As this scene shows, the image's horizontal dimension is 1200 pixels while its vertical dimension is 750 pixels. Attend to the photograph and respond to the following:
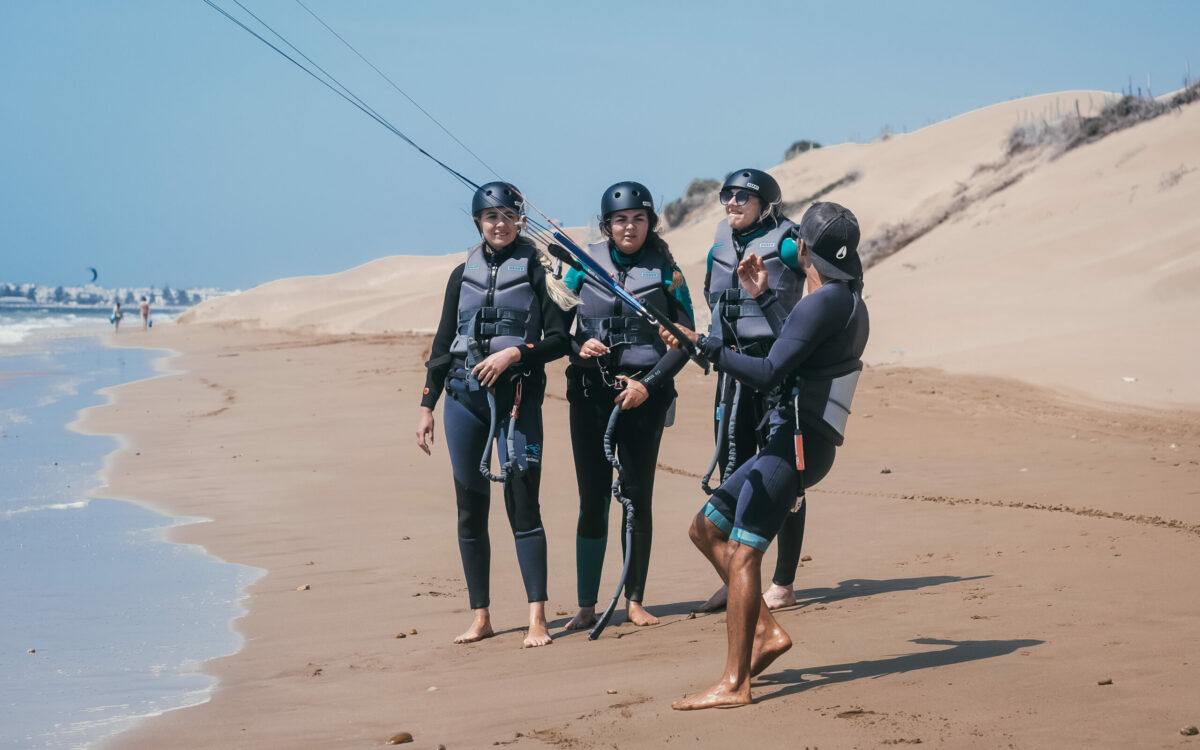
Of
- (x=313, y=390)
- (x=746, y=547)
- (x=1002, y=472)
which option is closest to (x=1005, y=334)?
(x=1002, y=472)

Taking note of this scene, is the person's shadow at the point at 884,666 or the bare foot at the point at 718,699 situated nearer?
the bare foot at the point at 718,699

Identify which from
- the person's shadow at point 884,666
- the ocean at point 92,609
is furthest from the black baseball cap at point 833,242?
the ocean at point 92,609

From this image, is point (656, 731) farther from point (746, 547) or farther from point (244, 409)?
point (244, 409)

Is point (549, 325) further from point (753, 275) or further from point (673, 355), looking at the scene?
point (753, 275)

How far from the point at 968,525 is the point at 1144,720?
4316 millimetres

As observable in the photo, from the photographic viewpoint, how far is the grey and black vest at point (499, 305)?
19.4 feet

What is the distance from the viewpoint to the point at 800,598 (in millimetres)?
6348

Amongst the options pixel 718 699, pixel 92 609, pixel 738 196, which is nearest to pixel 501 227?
pixel 738 196

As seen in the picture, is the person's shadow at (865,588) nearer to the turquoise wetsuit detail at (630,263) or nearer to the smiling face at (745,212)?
the turquoise wetsuit detail at (630,263)

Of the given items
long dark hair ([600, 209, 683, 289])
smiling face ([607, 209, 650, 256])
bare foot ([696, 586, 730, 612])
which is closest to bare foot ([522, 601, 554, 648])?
bare foot ([696, 586, 730, 612])

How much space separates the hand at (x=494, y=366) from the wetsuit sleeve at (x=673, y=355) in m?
0.64

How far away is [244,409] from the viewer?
17250 mm

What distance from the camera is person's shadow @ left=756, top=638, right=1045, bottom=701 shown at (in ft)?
14.9

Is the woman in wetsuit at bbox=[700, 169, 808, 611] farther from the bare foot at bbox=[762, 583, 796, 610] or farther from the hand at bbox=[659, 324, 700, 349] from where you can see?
the hand at bbox=[659, 324, 700, 349]
